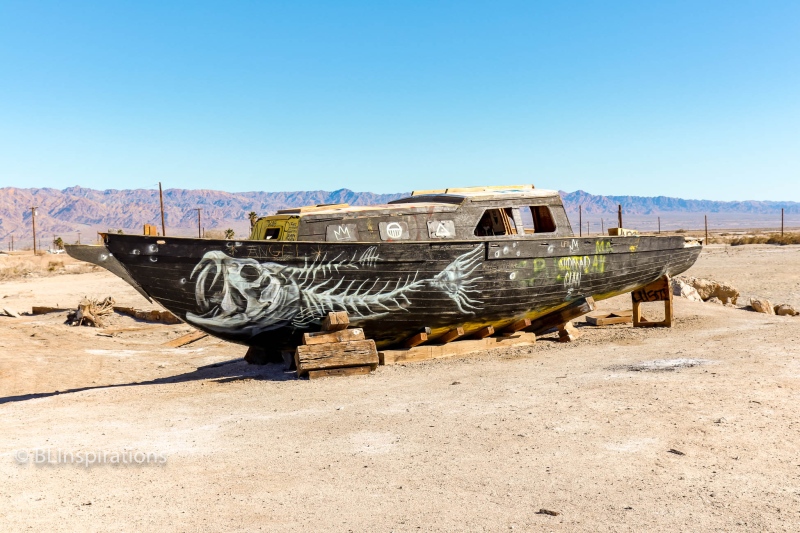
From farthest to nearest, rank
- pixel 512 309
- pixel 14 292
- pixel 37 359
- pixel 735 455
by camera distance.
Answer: pixel 14 292 → pixel 37 359 → pixel 512 309 → pixel 735 455

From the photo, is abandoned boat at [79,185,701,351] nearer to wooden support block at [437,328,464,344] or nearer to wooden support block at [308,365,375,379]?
wooden support block at [437,328,464,344]

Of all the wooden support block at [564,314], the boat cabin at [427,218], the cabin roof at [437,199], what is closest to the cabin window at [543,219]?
the boat cabin at [427,218]

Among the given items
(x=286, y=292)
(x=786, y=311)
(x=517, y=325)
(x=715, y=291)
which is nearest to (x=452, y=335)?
(x=517, y=325)

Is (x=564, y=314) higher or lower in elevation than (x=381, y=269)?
lower

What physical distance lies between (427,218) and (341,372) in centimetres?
291

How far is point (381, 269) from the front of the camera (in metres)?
9.58

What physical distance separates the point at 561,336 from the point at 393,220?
13.1ft

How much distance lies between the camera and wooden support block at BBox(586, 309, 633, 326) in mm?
13285

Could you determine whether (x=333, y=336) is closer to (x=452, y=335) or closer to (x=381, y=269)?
(x=381, y=269)

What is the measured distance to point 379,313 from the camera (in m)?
9.77

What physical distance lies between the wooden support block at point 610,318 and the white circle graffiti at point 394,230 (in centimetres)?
551

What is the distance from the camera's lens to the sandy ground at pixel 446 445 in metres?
4.35

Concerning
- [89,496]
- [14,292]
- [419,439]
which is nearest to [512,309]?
[419,439]

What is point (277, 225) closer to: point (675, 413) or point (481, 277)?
point (481, 277)
